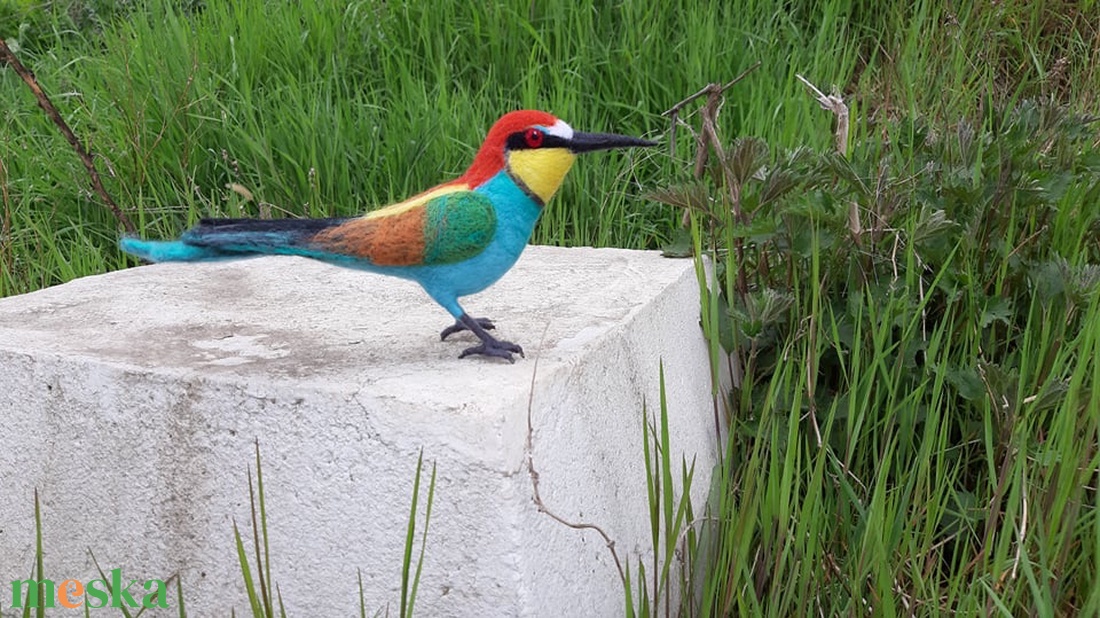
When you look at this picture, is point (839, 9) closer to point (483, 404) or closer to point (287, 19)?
point (287, 19)

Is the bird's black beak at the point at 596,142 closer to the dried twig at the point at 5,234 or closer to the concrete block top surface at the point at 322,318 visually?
the concrete block top surface at the point at 322,318

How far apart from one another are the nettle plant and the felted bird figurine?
18.5 inches

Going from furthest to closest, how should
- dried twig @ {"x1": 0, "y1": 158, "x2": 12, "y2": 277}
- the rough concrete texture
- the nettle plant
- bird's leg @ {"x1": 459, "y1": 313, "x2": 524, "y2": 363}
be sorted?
1. dried twig @ {"x1": 0, "y1": 158, "x2": 12, "y2": 277}
2. the nettle plant
3. bird's leg @ {"x1": 459, "y1": 313, "x2": 524, "y2": 363}
4. the rough concrete texture

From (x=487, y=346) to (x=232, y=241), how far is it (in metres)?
0.43

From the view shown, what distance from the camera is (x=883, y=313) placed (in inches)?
92.1

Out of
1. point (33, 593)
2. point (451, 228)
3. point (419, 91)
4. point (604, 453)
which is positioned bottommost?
point (33, 593)

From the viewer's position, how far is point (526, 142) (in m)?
1.79

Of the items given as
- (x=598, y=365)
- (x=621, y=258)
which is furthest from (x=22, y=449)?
(x=621, y=258)

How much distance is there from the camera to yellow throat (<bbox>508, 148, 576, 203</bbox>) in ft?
5.88

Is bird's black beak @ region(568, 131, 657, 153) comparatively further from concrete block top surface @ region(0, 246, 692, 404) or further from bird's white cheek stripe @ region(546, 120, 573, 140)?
Answer: concrete block top surface @ region(0, 246, 692, 404)

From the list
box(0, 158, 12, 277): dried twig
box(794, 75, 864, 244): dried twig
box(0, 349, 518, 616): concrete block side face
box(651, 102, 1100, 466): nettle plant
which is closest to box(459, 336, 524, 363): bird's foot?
box(0, 349, 518, 616): concrete block side face

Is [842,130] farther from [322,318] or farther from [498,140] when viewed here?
[322,318]

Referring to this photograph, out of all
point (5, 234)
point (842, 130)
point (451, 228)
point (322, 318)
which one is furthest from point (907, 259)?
point (5, 234)

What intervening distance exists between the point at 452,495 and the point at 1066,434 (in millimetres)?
923
